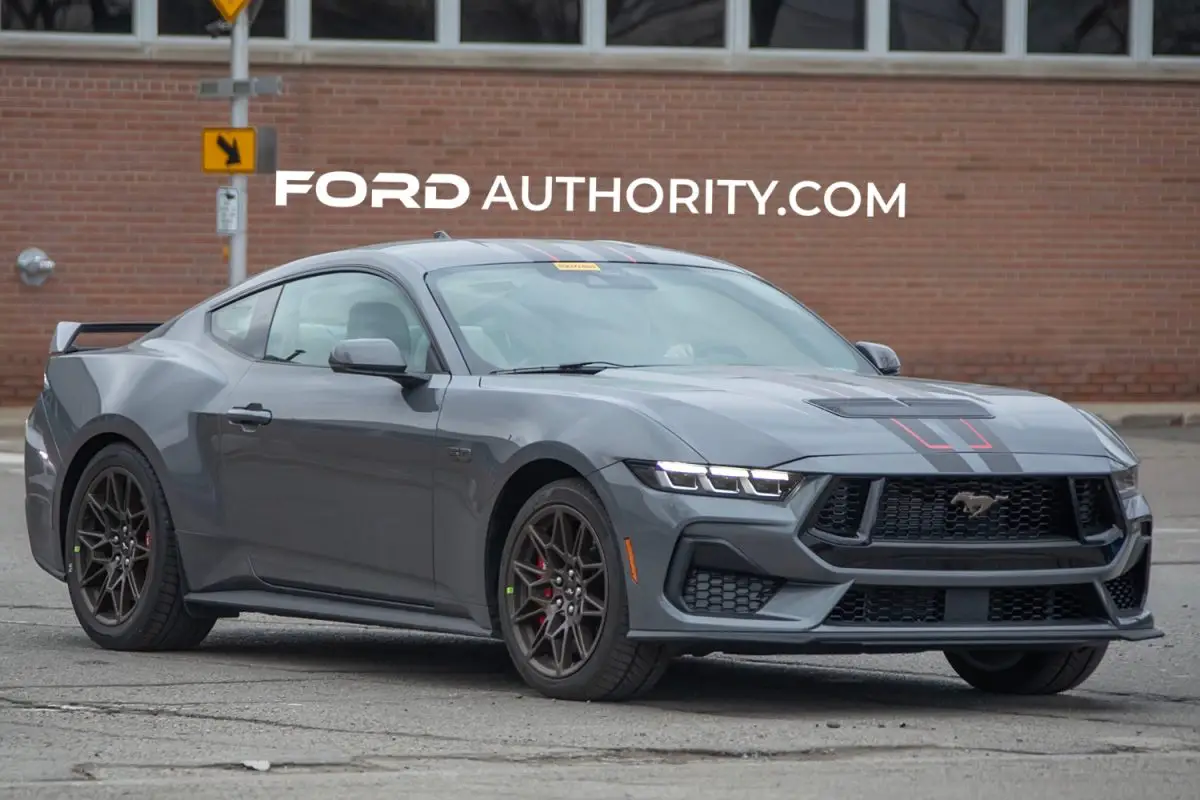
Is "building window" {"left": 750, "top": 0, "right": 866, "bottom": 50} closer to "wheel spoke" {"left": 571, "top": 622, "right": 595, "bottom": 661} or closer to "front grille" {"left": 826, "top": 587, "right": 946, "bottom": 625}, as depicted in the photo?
"wheel spoke" {"left": 571, "top": 622, "right": 595, "bottom": 661}

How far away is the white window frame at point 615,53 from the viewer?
24.1 meters

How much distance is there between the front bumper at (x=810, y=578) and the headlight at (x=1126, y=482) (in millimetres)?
209

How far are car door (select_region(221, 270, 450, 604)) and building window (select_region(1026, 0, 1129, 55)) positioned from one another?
698 inches

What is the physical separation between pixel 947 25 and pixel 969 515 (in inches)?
745

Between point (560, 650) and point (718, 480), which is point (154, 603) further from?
point (718, 480)

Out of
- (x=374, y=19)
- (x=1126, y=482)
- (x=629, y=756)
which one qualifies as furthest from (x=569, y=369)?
(x=374, y=19)

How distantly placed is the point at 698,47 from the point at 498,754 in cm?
1917

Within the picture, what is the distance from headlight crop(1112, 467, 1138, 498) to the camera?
7254mm

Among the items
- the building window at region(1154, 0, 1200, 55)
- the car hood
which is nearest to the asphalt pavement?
the car hood

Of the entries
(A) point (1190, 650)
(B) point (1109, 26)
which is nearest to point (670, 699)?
(A) point (1190, 650)

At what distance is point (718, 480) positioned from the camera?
6.90m

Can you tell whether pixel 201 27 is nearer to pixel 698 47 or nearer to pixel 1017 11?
pixel 698 47

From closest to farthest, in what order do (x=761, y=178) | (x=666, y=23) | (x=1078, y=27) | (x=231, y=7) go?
1. (x=231, y=7)
2. (x=666, y=23)
3. (x=761, y=178)
4. (x=1078, y=27)

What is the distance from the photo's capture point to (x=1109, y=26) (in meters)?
25.5
